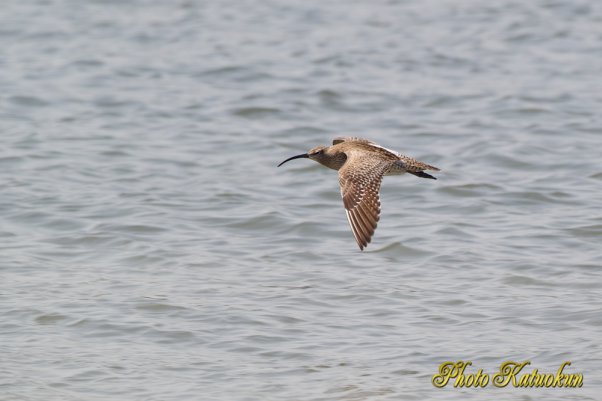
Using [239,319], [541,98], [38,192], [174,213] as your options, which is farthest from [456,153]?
[239,319]

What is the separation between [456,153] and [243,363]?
6.11 meters

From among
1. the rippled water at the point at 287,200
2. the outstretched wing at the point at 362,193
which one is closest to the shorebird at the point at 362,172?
the outstretched wing at the point at 362,193

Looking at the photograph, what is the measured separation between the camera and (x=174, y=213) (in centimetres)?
1089

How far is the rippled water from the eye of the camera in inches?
303

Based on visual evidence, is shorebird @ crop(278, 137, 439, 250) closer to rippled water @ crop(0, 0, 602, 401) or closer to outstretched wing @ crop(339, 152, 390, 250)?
outstretched wing @ crop(339, 152, 390, 250)

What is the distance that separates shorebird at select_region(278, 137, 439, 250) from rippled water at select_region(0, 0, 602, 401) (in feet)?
2.54

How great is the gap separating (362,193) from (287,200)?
340cm

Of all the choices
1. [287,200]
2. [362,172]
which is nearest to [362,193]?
[362,172]

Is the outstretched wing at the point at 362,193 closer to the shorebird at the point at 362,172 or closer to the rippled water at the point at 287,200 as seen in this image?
the shorebird at the point at 362,172

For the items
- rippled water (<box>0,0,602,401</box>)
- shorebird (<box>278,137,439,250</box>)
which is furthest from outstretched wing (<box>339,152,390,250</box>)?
rippled water (<box>0,0,602,401</box>)

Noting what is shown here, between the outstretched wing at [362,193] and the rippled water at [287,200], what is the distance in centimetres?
75

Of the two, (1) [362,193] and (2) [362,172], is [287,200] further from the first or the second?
(1) [362,193]

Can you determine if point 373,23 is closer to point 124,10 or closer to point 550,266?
point 124,10

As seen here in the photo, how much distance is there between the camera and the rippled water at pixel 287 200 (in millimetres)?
7703
